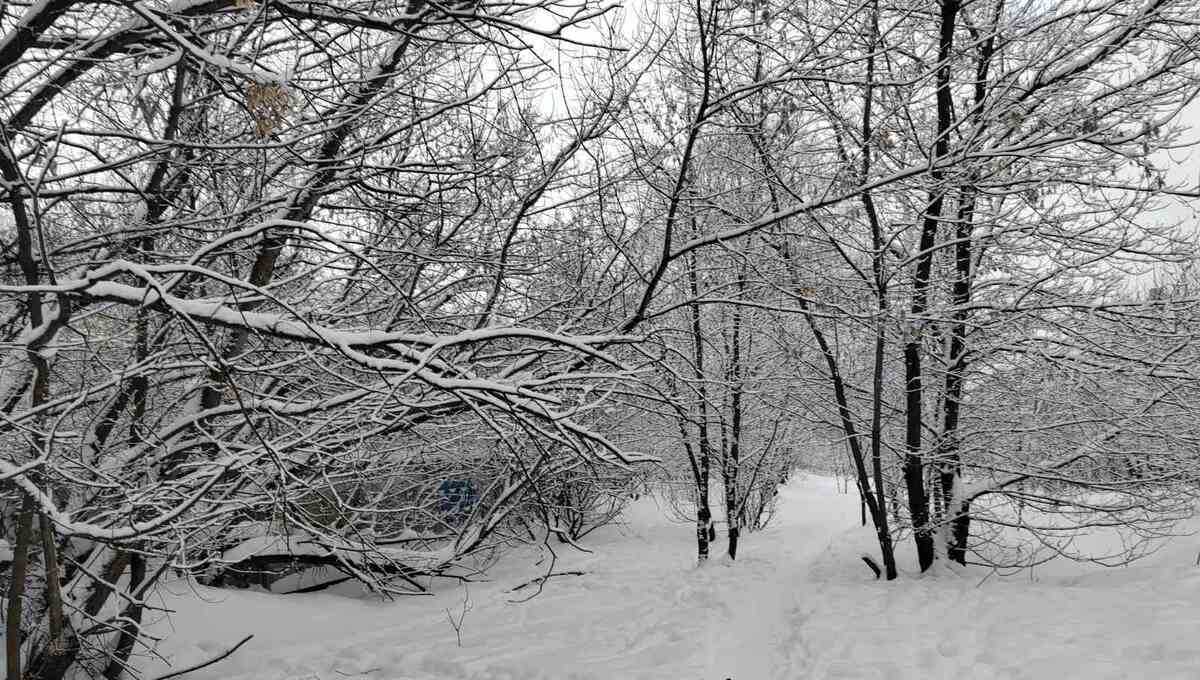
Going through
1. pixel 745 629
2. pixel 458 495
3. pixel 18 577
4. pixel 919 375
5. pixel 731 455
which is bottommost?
pixel 745 629

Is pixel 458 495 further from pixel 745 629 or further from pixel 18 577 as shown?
pixel 18 577

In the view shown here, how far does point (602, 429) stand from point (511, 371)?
8.22 metres

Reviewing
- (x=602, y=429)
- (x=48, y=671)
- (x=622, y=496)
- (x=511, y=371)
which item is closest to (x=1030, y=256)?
(x=511, y=371)

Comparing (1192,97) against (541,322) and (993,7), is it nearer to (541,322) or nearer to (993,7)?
(993,7)

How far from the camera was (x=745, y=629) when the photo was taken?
7.39 metres

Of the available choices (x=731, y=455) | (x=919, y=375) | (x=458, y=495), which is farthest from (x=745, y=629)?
(x=458, y=495)

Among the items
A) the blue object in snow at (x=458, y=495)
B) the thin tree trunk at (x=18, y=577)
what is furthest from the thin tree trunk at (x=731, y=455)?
the thin tree trunk at (x=18, y=577)

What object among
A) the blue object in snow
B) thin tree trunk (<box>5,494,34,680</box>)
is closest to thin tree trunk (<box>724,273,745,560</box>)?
the blue object in snow

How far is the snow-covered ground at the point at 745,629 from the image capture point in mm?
5027

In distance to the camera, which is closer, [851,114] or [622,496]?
[851,114]

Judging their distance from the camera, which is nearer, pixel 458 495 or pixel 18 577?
pixel 18 577

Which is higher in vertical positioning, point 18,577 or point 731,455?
point 731,455

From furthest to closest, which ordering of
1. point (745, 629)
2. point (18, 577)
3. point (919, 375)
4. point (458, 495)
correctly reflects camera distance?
point (458, 495), point (919, 375), point (745, 629), point (18, 577)

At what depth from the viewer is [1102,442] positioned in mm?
7188
